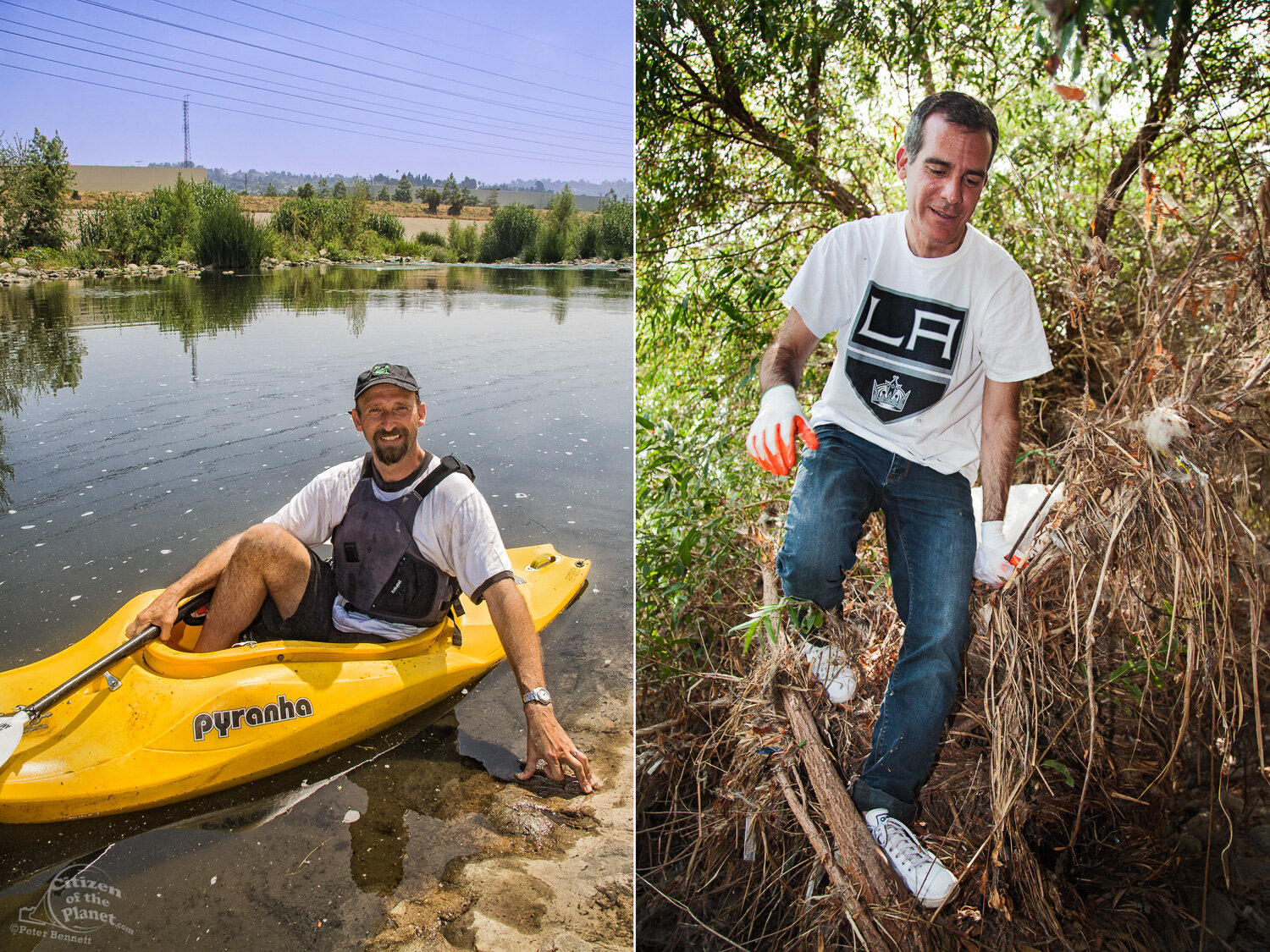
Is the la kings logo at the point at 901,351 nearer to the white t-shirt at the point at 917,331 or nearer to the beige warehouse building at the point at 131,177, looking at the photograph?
the white t-shirt at the point at 917,331

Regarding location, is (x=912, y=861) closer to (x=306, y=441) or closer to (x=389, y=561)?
(x=389, y=561)

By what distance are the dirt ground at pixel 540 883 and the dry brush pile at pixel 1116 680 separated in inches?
21.4

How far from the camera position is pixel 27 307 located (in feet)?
6.95

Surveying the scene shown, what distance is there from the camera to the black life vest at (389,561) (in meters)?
2.01

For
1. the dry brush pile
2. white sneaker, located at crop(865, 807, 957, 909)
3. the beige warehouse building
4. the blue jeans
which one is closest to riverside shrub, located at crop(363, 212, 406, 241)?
the beige warehouse building

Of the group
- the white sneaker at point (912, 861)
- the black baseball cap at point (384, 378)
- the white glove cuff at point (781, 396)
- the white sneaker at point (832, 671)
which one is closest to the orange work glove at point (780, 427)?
the white glove cuff at point (781, 396)

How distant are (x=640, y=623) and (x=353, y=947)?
95cm

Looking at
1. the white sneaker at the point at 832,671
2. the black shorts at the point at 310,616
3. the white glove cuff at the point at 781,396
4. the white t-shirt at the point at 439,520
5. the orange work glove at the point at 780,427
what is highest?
the white glove cuff at the point at 781,396

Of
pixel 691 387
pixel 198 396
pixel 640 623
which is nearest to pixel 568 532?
pixel 640 623

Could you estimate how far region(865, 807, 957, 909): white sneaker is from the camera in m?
1.26

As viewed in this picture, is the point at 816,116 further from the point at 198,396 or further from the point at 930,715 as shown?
the point at 198,396

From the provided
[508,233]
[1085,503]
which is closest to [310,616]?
[508,233]

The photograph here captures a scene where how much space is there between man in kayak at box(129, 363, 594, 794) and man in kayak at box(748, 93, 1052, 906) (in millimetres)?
859

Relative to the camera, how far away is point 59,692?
5.99ft
